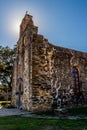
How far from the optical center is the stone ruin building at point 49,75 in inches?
548

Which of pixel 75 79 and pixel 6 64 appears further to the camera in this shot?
pixel 6 64

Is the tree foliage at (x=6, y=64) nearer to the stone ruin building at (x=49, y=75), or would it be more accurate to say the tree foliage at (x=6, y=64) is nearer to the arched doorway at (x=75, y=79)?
the stone ruin building at (x=49, y=75)

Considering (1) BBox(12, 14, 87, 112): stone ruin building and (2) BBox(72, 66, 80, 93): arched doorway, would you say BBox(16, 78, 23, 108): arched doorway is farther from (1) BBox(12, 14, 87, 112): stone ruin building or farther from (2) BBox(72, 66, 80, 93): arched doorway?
(2) BBox(72, 66, 80, 93): arched doorway

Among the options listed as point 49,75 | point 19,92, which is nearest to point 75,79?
point 49,75

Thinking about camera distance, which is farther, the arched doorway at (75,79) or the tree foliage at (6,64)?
the tree foliage at (6,64)

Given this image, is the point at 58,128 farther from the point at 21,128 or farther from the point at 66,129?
the point at 21,128

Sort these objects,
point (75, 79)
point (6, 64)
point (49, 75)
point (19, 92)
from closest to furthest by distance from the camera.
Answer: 1. point (49, 75)
2. point (75, 79)
3. point (19, 92)
4. point (6, 64)

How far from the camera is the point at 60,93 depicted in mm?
15219

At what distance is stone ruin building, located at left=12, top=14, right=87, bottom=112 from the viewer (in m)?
13.9

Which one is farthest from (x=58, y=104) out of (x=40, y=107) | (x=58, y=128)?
(x=58, y=128)

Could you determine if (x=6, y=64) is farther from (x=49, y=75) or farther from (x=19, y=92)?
(x=49, y=75)

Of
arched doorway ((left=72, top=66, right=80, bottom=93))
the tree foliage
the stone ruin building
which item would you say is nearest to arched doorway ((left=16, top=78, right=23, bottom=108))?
the stone ruin building

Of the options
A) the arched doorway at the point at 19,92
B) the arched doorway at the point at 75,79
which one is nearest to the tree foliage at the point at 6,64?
the arched doorway at the point at 19,92

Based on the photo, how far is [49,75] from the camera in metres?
14.8
